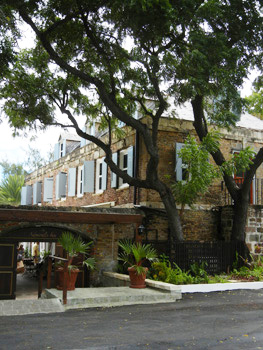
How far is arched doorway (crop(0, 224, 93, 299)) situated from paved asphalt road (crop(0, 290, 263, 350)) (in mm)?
5437

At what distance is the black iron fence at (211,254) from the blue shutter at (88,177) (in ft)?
22.7

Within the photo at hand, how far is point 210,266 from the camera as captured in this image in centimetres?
1306

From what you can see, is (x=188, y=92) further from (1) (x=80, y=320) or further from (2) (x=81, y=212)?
(1) (x=80, y=320)

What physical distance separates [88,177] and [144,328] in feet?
39.4

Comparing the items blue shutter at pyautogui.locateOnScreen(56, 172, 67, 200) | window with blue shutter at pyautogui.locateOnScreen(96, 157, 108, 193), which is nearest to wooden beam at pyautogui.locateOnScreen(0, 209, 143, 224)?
window with blue shutter at pyautogui.locateOnScreen(96, 157, 108, 193)

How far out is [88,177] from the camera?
18.5m

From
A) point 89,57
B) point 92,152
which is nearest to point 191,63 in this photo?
point 89,57

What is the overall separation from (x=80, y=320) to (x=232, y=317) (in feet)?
9.67

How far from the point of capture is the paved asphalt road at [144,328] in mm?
5910

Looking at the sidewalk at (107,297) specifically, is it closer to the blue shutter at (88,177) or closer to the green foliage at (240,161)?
the green foliage at (240,161)

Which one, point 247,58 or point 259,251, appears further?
point 259,251

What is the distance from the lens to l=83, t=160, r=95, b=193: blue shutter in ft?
60.1

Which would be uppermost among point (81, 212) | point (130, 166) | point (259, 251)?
point (130, 166)

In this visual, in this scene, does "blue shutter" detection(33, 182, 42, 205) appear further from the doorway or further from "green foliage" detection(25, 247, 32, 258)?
"green foliage" detection(25, 247, 32, 258)
